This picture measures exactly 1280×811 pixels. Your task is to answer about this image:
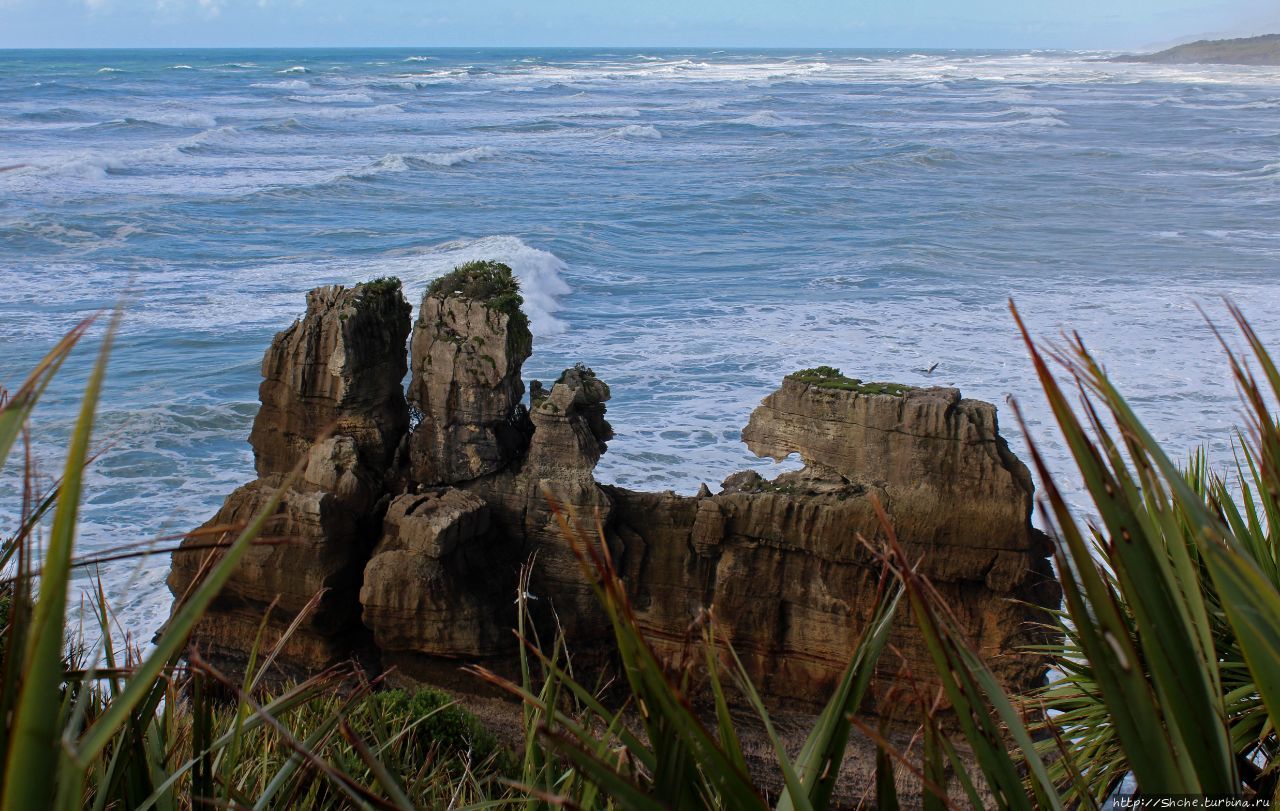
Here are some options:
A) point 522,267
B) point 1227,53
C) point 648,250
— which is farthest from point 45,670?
point 1227,53

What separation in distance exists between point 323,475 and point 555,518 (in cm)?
205

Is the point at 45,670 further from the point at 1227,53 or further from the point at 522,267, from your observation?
the point at 1227,53

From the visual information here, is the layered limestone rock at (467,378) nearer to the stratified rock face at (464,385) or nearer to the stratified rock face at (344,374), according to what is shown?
the stratified rock face at (464,385)

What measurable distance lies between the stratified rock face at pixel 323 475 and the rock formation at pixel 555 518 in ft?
0.06

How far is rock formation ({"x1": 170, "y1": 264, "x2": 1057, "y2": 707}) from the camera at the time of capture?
27.5 feet

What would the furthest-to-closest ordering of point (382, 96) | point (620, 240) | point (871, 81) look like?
point (871, 81)
point (382, 96)
point (620, 240)

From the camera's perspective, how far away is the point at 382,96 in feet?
266

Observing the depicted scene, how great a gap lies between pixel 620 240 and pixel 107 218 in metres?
15.2

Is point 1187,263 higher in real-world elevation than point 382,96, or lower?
lower

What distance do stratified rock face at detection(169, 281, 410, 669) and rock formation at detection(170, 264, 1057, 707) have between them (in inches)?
0.7

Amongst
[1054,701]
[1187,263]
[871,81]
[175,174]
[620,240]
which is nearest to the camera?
[1054,701]

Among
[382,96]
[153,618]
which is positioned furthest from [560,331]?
[382,96]

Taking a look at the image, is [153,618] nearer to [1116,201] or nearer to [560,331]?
[560,331]

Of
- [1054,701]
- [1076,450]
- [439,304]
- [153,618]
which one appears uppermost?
[1076,450]
